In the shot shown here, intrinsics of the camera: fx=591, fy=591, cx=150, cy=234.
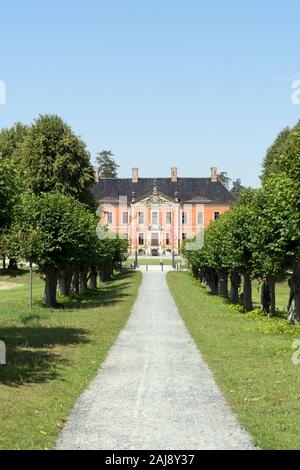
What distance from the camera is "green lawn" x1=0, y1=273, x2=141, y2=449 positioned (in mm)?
9898

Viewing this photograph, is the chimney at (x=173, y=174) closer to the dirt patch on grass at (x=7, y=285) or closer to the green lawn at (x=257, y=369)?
the dirt patch on grass at (x=7, y=285)

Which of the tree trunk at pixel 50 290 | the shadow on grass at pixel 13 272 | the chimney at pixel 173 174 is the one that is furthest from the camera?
the chimney at pixel 173 174

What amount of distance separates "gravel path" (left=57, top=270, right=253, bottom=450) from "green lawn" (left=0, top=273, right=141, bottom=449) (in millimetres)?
362

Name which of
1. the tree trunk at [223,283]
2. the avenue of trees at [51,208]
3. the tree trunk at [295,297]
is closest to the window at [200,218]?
the avenue of trees at [51,208]

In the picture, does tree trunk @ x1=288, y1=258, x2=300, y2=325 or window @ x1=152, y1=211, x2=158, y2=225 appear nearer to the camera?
tree trunk @ x1=288, y1=258, x2=300, y2=325

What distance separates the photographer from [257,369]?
48.9ft

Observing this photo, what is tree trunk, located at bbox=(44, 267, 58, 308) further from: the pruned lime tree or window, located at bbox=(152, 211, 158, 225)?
window, located at bbox=(152, 211, 158, 225)

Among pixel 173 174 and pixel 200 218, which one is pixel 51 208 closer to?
pixel 200 218

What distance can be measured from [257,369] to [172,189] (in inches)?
4450

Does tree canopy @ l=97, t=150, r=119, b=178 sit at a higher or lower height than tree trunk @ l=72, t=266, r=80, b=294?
higher

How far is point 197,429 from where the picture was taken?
31.8 feet

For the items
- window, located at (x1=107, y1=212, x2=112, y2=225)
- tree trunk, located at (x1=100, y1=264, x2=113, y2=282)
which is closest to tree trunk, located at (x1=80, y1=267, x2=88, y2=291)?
tree trunk, located at (x1=100, y1=264, x2=113, y2=282)

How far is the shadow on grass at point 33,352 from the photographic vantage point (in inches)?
547
